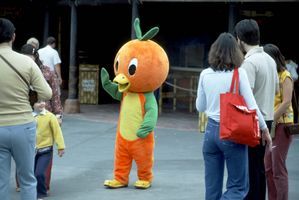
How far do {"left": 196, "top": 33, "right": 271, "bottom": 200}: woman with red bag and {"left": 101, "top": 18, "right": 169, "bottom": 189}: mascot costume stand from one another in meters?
2.07

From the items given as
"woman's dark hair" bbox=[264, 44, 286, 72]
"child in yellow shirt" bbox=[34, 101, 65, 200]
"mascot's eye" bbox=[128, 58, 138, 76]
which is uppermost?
"woman's dark hair" bbox=[264, 44, 286, 72]

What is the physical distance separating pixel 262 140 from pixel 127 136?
2.31 metres

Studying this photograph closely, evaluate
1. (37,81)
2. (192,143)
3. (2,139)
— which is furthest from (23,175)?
(192,143)

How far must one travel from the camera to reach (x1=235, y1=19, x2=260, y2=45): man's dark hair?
6.04 m

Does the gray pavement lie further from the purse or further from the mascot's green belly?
the purse

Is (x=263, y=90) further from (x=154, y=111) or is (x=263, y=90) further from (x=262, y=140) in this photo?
(x=154, y=111)

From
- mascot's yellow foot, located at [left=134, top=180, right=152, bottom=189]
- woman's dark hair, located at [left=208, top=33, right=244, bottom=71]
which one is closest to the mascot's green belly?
mascot's yellow foot, located at [left=134, top=180, right=152, bottom=189]

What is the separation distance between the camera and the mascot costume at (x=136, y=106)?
7.91 metres

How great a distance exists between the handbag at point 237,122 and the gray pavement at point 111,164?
2184mm

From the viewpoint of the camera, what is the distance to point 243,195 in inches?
228

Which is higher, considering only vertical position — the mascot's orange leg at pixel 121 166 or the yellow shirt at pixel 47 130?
the yellow shirt at pixel 47 130

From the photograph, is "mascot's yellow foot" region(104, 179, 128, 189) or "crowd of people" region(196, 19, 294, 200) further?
"mascot's yellow foot" region(104, 179, 128, 189)

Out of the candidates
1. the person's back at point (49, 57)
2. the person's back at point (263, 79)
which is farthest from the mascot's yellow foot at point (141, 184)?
the person's back at point (49, 57)

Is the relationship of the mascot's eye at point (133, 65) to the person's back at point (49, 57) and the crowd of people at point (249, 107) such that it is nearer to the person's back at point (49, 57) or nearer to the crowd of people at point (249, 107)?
the crowd of people at point (249, 107)
